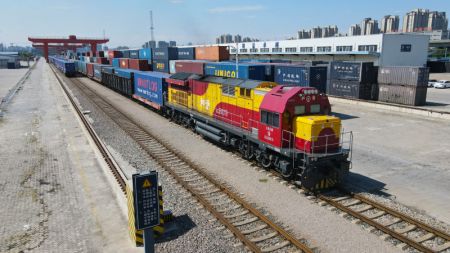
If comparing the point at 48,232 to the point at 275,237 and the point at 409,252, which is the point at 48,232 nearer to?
the point at 275,237

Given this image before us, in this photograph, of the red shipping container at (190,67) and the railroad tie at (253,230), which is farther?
the red shipping container at (190,67)

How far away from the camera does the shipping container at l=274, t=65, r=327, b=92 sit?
97.2 feet

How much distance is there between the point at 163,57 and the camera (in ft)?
140

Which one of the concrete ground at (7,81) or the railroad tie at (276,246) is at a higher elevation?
the concrete ground at (7,81)

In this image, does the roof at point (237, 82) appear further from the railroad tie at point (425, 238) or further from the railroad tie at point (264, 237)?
the railroad tie at point (425, 238)

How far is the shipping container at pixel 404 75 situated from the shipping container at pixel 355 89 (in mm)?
1317

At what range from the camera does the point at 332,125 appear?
13.0 m

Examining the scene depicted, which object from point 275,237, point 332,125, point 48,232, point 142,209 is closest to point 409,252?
point 275,237

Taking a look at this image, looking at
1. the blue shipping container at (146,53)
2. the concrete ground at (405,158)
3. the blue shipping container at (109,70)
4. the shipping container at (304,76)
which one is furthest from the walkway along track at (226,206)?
the blue shipping container at (146,53)

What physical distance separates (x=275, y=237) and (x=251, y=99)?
7261mm

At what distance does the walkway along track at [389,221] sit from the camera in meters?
9.46

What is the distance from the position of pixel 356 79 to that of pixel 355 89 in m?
1.09

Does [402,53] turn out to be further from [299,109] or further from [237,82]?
[299,109]

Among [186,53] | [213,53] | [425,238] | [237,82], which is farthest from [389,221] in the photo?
[186,53]
